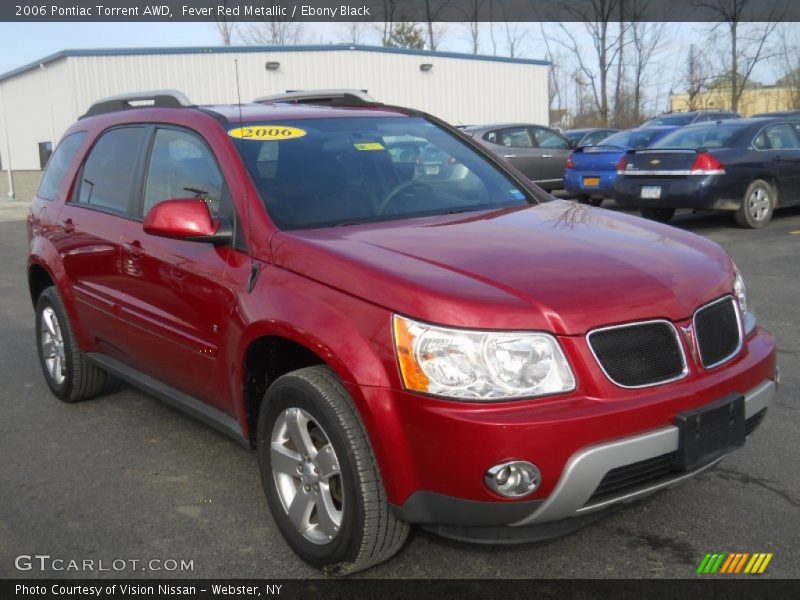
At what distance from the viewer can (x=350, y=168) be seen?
396 cm

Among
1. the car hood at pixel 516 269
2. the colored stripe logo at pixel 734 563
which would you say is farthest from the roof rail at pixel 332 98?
the colored stripe logo at pixel 734 563

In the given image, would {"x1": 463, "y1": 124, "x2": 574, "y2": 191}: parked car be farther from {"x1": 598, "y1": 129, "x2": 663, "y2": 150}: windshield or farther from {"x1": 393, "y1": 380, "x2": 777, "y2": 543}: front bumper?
{"x1": 393, "y1": 380, "x2": 777, "y2": 543}: front bumper

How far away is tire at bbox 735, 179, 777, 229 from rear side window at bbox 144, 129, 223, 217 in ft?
30.0

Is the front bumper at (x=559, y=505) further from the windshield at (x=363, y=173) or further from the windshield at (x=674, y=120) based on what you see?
the windshield at (x=674, y=120)

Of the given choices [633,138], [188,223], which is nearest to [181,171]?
[188,223]

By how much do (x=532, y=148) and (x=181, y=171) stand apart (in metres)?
13.9

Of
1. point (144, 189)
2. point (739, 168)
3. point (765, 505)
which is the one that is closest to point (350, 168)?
point (144, 189)

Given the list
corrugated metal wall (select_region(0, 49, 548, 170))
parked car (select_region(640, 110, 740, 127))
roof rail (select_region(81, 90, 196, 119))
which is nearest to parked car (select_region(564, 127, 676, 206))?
parked car (select_region(640, 110, 740, 127))

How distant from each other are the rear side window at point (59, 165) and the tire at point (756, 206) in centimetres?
897

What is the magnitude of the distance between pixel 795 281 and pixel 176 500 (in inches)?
253

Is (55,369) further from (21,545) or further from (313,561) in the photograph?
(313,561)

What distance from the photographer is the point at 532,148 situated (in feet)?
56.7

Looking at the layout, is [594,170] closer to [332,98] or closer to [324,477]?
[332,98]

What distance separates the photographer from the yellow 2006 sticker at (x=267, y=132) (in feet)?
12.7
